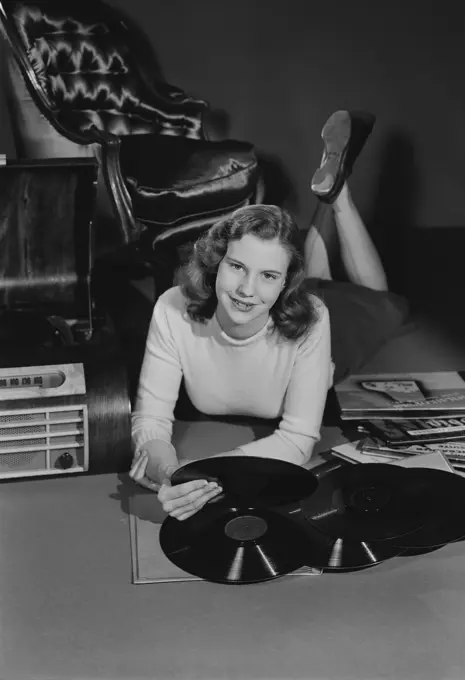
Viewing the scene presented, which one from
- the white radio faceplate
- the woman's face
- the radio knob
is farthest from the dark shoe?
the radio knob

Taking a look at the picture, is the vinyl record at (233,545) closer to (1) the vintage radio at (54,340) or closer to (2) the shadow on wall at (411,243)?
(1) the vintage radio at (54,340)

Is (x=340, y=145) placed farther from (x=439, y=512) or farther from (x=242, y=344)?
(x=439, y=512)

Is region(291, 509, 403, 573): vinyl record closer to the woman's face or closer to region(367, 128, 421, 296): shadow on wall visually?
the woman's face

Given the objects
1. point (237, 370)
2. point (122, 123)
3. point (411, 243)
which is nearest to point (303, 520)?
point (237, 370)

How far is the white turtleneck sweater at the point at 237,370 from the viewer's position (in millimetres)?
2641

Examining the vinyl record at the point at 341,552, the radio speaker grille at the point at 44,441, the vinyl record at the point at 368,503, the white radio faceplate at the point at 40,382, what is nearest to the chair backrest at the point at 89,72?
the white radio faceplate at the point at 40,382

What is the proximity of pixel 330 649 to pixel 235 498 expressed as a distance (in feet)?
1.45

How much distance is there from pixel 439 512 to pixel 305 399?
0.54 meters

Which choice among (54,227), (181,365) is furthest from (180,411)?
(54,227)

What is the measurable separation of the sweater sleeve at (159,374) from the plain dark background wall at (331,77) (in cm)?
81

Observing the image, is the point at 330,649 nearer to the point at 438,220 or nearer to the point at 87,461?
the point at 87,461

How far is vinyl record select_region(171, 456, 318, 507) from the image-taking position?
2297mm

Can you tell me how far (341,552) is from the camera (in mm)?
2215

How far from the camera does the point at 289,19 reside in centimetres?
312
